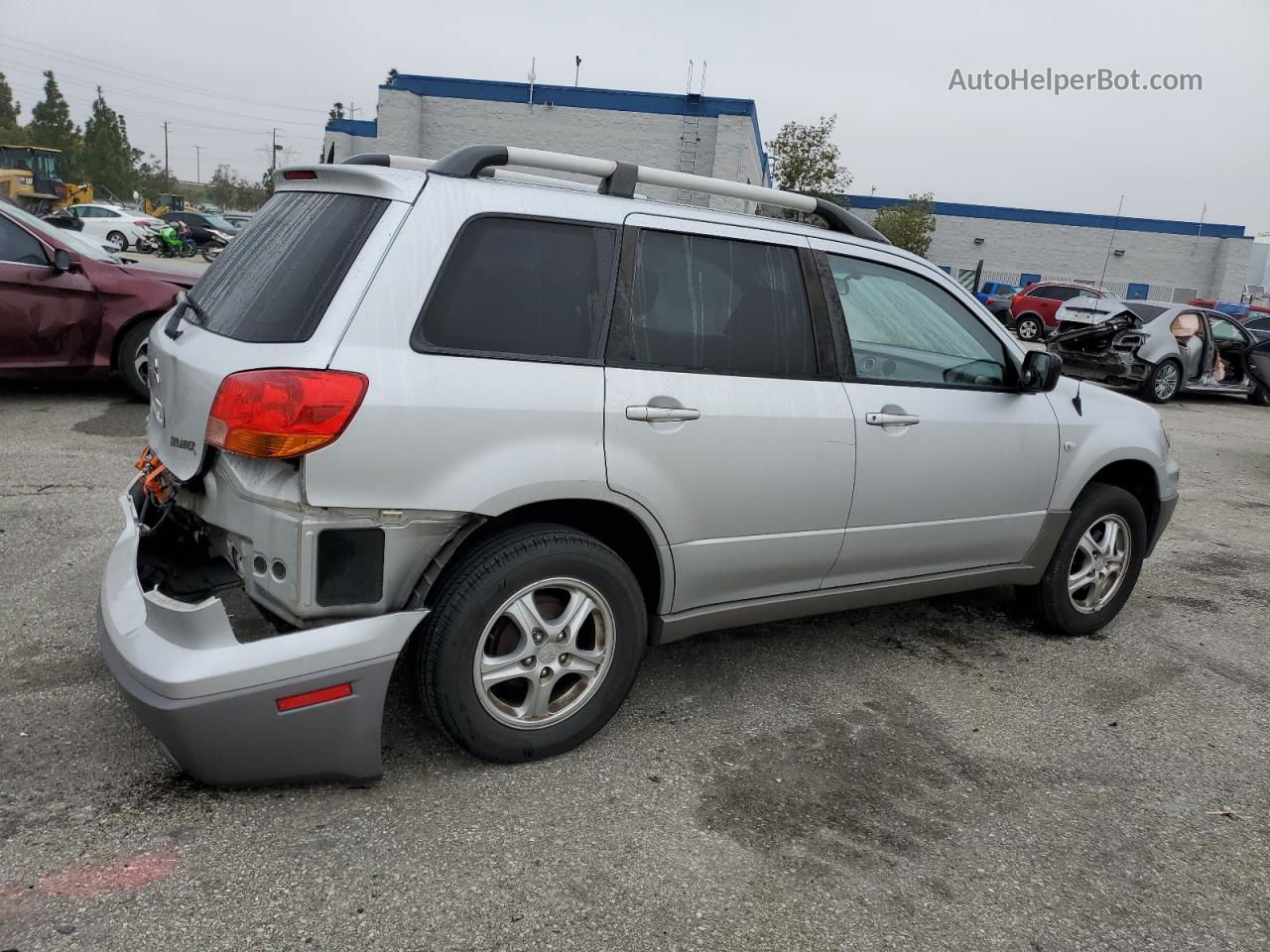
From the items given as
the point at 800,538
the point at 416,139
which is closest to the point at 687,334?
the point at 800,538

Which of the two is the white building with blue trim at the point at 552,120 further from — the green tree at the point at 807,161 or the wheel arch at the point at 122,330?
the wheel arch at the point at 122,330

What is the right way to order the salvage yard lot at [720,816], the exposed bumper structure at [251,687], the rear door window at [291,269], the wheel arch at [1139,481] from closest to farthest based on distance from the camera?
the salvage yard lot at [720,816], the exposed bumper structure at [251,687], the rear door window at [291,269], the wheel arch at [1139,481]

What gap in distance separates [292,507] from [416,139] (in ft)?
105

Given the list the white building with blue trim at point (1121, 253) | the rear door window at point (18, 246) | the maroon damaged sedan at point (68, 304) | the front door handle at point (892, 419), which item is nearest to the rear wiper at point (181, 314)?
the front door handle at point (892, 419)

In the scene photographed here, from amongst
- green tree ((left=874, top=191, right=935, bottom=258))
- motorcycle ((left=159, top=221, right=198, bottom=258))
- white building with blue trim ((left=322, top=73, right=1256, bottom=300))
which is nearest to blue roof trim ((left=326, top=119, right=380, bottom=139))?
white building with blue trim ((left=322, top=73, right=1256, bottom=300))

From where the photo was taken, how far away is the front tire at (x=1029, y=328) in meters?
26.7

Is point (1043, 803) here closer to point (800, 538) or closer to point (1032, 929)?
point (1032, 929)

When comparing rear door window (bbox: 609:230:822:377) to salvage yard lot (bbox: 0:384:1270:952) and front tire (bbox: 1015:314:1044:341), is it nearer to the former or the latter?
salvage yard lot (bbox: 0:384:1270:952)

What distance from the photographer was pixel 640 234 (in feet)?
10.3

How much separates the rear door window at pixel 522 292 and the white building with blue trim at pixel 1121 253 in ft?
165

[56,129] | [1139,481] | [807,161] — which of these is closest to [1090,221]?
[807,161]

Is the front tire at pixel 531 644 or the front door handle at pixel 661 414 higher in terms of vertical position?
the front door handle at pixel 661 414

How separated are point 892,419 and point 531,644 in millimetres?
1585

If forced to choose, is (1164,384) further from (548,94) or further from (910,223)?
(910,223)
